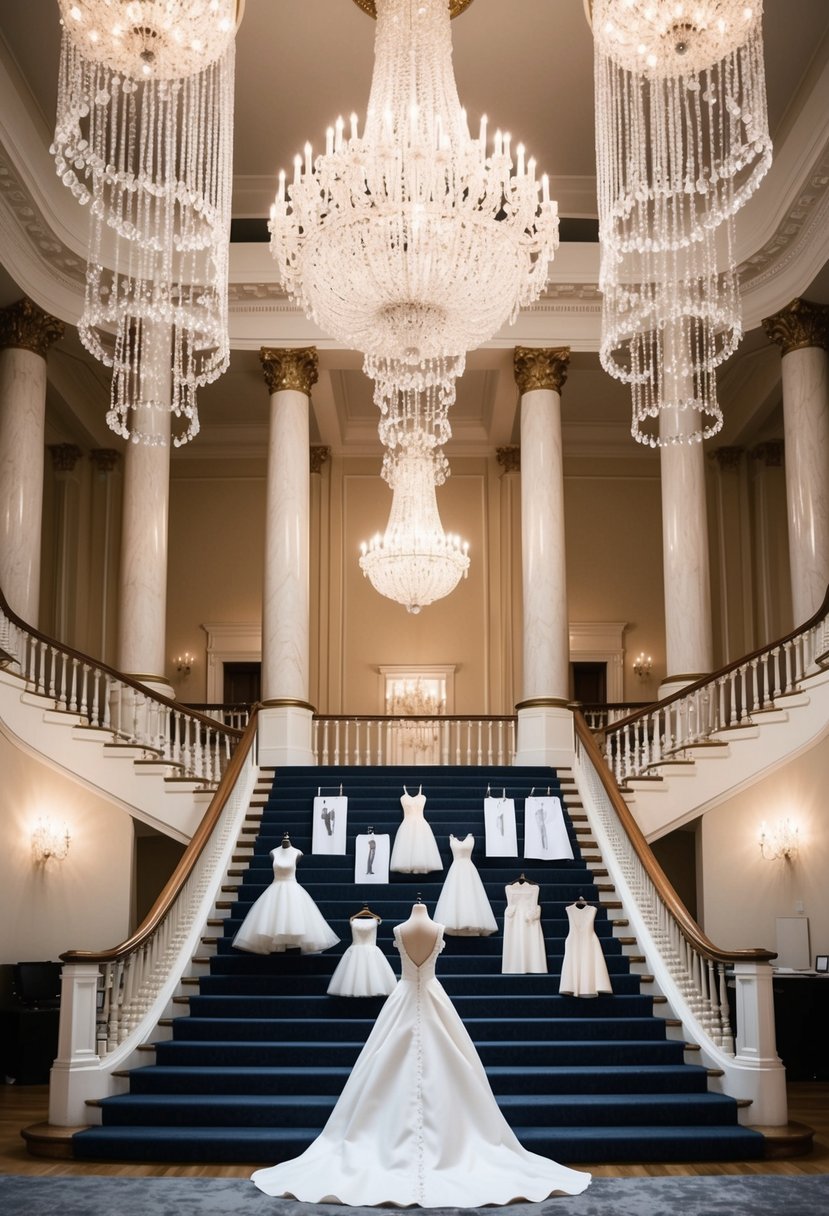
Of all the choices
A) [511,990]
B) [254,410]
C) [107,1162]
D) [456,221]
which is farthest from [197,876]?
[254,410]

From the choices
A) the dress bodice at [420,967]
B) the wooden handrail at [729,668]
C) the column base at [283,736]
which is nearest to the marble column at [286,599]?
the column base at [283,736]

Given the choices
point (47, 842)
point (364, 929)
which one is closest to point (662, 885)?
point (364, 929)

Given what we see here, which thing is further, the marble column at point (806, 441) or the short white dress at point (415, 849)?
the marble column at point (806, 441)

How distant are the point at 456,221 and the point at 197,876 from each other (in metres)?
A: 5.58

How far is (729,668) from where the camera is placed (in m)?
13.7

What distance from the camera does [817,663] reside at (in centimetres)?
1221

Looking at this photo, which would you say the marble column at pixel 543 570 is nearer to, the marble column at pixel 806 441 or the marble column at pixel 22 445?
the marble column at pixel 806 441

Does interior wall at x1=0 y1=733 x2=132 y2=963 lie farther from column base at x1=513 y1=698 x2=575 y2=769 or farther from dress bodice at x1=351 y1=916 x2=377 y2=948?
column base at x1=513 y1=698 x2=575 y2=769

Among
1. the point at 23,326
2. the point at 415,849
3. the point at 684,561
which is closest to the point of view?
the point at 415,849

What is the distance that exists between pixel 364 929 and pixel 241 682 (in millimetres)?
11113

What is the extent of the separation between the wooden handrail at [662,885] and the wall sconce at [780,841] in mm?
2014

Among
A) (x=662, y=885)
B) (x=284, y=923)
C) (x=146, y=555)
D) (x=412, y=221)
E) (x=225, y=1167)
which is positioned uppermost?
(x=412, y=221)

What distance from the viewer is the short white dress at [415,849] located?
38.2 ft

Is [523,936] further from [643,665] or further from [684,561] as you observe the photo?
[643,665]
